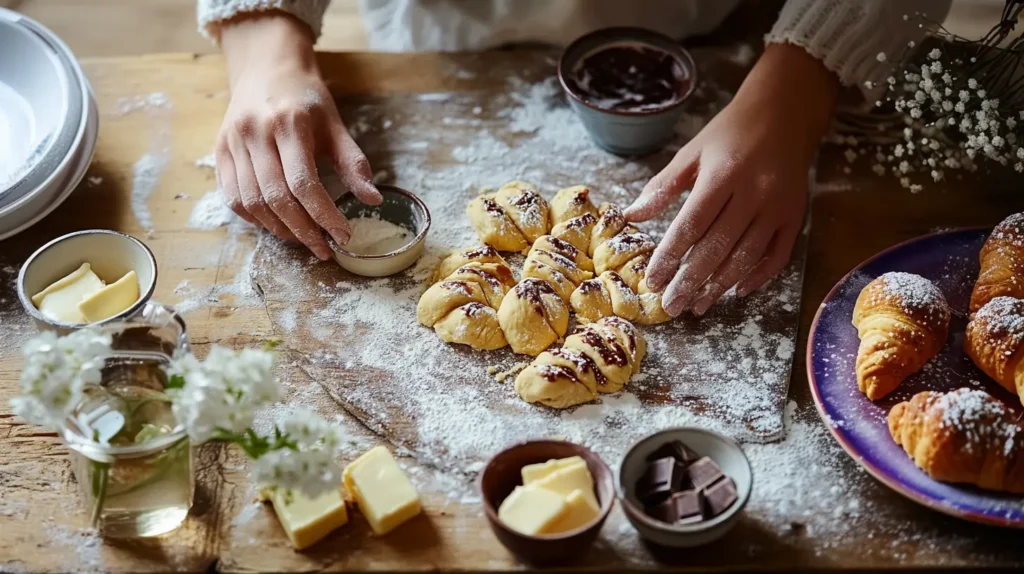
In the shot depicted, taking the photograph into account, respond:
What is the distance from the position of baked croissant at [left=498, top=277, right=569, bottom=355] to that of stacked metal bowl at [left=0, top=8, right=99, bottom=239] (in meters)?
0.77

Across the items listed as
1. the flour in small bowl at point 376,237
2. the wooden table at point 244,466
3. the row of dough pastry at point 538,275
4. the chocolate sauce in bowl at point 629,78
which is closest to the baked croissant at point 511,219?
the row of dough pastry at point 538,275

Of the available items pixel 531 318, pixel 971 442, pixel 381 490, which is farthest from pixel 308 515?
pixel 971 442

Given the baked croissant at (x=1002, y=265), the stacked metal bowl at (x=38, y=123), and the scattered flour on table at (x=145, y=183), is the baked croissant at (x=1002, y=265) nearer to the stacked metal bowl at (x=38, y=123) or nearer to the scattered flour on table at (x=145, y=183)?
the scattered flour on table at (x=145, y=183)

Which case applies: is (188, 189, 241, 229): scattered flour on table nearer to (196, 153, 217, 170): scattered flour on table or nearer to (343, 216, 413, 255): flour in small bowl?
(196, 153, 217, 170): scattered flour on table

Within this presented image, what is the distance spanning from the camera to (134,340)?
113cm

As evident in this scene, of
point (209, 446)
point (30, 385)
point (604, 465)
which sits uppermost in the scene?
point (30, 385)

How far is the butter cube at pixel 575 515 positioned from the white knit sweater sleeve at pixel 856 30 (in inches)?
36.1

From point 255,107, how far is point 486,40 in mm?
560

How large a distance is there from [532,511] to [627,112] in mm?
776

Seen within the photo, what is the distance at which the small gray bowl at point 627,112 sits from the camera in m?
1.61

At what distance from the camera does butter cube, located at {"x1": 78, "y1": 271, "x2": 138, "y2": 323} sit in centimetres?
130

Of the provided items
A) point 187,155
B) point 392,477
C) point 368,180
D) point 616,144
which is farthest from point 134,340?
point 616,144

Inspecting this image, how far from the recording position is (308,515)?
112 cm

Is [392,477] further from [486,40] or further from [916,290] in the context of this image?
[486,40]
